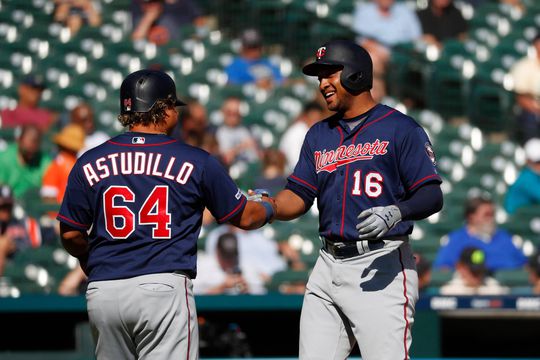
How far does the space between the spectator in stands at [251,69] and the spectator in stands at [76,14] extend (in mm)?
1885

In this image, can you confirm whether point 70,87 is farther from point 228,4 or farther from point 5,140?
point 228,4

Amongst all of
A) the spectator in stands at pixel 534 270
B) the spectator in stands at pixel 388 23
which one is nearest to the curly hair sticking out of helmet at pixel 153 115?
the spectator in stands at pixel 534 270

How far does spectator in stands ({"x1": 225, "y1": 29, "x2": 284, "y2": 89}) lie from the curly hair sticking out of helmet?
22.4 ft

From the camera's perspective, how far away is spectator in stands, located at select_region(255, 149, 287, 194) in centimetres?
861

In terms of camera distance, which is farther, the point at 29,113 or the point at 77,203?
the point at 29,113

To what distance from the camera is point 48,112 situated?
33.0 feet

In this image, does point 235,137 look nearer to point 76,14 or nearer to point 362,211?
point 76,14

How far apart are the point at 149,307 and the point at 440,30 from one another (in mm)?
8535

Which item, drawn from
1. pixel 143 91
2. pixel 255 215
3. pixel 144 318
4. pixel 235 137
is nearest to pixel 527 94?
pixel 235 137

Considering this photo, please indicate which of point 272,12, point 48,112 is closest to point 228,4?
point 272,12

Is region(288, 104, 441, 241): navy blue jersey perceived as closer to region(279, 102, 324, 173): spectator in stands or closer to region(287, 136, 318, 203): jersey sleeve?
region(287, 136, 318, 203): jersey sleeve

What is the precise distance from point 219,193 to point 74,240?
0.62m

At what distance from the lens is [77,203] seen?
4.04 meters

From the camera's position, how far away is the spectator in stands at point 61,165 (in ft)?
28.1
